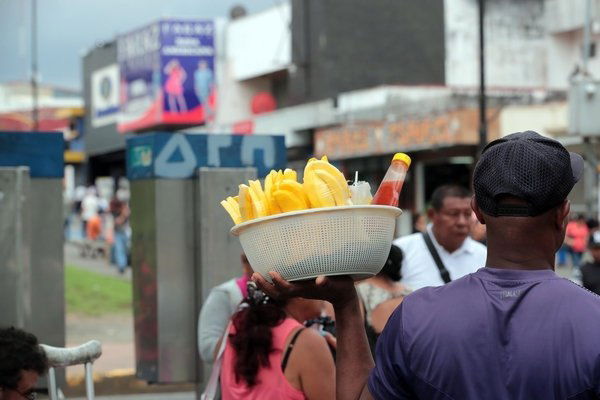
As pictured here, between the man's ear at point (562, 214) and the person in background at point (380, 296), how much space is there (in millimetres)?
2695

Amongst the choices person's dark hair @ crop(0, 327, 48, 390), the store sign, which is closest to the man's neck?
person's dark hair @ crop(0, 327, 48, 390)

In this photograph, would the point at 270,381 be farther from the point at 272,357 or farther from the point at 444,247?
the point at 444,247

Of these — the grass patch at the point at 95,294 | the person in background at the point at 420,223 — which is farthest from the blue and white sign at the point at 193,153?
the grass patch at the point at 95,294

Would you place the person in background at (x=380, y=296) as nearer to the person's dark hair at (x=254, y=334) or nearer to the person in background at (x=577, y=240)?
the person's dark hair at (x=254, y=334)

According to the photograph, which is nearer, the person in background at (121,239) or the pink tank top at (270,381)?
the pink tank top at (270,381)

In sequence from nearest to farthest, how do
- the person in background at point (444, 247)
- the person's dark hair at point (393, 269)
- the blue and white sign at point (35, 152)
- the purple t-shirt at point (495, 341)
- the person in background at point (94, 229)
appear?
the purple t-shirt at point (495, 341) < the person's dark hair at point (393, 269) < the person in background at point (444, 247) < the blue and white sign at point (35, 152) < the person in background at point (94, 229)

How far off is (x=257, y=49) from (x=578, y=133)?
29.3m

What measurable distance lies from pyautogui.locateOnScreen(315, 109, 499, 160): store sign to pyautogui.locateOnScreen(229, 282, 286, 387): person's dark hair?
2641 centimetres

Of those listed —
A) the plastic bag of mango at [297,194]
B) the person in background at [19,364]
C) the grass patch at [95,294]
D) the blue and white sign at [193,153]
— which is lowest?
the grass patch at [95,294]

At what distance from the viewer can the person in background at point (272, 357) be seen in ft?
13.9

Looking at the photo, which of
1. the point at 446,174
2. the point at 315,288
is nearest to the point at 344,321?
the point at 315,288

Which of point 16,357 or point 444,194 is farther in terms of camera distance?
point 444,194

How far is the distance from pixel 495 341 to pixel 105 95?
59.6 meters

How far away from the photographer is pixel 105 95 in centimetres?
6084
